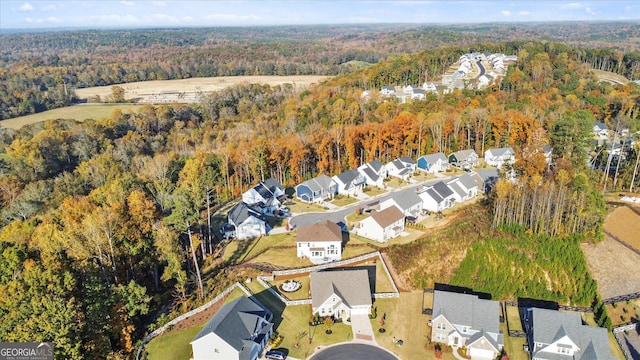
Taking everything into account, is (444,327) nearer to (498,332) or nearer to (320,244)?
(498,332)

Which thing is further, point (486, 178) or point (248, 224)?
point (486, 178)

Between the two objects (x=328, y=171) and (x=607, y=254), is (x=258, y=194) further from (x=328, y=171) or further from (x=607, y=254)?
(x=607, y=254)

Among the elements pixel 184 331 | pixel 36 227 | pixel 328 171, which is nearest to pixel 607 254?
pixel 328 171

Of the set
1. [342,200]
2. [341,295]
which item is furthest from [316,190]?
[341,295]

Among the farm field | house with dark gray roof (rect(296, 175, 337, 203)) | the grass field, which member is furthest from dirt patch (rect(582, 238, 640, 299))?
the grass field

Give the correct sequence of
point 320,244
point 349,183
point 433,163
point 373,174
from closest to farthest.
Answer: point 320,244 → point 349,183 → point 373,174 → point 433,163
